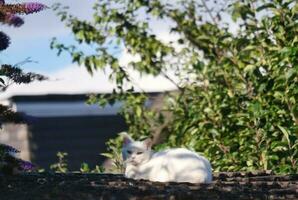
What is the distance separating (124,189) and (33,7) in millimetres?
1551

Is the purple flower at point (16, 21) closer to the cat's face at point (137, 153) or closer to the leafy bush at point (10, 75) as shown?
the leafy bush at point (10, 75)

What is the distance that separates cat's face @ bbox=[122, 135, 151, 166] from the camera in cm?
696

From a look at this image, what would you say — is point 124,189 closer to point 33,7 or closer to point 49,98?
point 33,7

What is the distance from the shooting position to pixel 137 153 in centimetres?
698

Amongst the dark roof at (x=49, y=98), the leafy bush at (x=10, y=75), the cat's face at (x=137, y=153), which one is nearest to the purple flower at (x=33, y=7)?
the leafy bush at (x=10, y=75)

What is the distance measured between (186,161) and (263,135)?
2543 millimetres

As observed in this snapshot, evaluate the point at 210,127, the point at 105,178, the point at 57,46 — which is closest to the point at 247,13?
the point at 210,127

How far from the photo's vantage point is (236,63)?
10055mm

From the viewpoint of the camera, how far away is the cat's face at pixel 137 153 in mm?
6965

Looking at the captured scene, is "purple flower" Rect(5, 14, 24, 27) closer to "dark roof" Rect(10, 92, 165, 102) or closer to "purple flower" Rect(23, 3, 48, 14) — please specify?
"purple flower" Rect(23, 3, 48, 14)

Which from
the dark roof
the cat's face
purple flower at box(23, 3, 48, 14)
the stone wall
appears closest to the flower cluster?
purple flower at box(23, 3, 48, 14)

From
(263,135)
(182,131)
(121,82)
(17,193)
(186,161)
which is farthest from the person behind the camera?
(121,82)

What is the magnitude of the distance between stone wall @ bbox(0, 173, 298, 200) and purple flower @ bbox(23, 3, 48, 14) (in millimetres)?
1281

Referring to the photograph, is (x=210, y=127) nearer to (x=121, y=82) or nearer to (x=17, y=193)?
(x=121, y=82)
